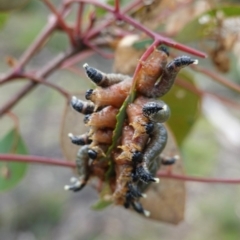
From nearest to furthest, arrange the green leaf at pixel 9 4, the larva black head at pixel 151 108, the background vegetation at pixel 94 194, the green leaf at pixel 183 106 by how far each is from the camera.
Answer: the larva black head at pixel 151 108
the green leaf at pixel 9 4
the green leaf at pixel 183 106
the background vegetation at pixel 94 194

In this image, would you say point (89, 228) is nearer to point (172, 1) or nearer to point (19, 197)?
point (19, 197)

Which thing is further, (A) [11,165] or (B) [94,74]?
(A) [11,165]

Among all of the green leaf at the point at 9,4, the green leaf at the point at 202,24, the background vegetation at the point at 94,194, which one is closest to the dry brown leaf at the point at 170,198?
the green leaf at the point at 202,24

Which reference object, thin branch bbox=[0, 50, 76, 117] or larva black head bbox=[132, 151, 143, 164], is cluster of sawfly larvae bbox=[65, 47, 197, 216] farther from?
thin branch bbox=[0, 50, 76, 117]

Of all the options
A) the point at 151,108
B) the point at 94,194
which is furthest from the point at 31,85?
the point at 94,194

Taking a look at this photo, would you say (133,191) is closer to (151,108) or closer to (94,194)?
(151,108)

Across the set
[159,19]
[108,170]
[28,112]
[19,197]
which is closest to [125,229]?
[19,197]

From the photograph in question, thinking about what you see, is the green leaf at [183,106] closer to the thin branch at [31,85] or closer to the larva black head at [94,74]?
the thin branch at [31,85]
